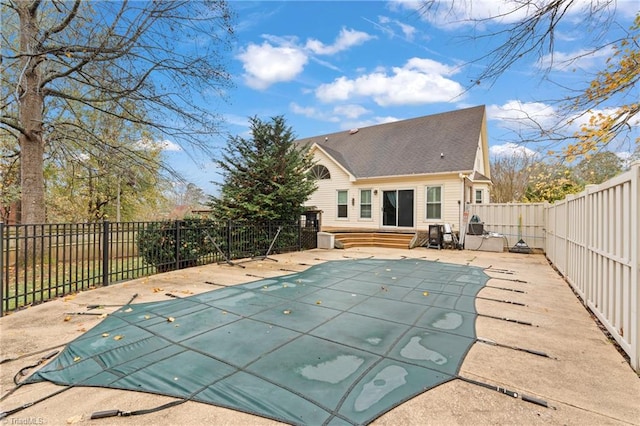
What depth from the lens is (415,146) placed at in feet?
49.2

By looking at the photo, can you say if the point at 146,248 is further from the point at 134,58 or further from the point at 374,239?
the point at 374,239

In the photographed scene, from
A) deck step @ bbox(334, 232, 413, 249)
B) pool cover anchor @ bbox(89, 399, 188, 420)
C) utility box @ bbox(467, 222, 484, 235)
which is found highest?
utility box @ bbox(467, 222, 484, 235)

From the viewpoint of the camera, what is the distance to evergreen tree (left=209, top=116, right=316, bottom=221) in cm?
975

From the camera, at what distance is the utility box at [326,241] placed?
11391 mm

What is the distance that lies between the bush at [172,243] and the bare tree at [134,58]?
205cm

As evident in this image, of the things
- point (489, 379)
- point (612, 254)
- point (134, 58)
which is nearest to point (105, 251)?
point (134, 58)

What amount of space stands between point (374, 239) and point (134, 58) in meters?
10.3

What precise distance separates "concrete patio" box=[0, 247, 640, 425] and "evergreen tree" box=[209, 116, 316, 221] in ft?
16.5

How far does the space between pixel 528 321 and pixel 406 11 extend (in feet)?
13.3

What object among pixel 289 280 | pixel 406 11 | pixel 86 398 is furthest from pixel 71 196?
pixel 406 11

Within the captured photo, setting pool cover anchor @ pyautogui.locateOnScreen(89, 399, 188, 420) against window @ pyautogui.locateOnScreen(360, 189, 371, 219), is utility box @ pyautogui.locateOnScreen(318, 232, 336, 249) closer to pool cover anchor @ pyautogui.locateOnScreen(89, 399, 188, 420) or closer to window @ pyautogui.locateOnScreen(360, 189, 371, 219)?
window @ pyautogui.locateOnScreen(360, 189, 371, 219)

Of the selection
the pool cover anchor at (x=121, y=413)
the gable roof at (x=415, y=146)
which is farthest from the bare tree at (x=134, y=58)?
the pool cover anchor at (x=121, y=413)

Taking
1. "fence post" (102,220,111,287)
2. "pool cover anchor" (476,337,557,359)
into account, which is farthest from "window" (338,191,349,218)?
"pool cover anchor" (476,337,557,359)

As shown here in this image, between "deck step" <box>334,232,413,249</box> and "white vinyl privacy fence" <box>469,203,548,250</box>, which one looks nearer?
"white vinyl privacy fence" <box>469,203,548,250</box>
